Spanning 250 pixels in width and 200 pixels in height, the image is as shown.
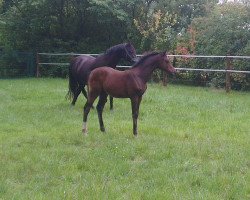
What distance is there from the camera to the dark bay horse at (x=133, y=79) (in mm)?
8211

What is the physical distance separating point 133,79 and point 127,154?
1.75 metres

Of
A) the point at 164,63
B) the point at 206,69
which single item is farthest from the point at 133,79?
the point at 206,69

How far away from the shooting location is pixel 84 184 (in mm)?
5629

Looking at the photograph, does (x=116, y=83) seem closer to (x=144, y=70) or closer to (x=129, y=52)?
(x=144, y=70)

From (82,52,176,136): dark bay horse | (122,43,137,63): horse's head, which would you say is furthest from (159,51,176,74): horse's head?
(122,43,137,63): horse's head

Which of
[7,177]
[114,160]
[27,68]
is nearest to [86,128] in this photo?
[114,160]

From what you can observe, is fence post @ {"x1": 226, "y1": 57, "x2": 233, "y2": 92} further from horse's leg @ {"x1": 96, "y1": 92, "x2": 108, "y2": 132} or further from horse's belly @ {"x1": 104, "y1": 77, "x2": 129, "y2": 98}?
horse's belly @ {"x1": 104, "y1": 77, "x2": 129, "y2": 98}

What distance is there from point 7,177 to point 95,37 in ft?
57.9

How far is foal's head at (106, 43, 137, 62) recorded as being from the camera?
10.5 m

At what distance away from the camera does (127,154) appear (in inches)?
273

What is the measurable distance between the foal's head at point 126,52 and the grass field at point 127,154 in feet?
4.36

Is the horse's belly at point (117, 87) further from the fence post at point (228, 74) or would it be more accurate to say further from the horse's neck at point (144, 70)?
the fence post at point (228, 74)

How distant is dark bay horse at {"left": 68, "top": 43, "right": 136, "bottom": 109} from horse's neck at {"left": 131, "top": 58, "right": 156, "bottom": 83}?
205cm

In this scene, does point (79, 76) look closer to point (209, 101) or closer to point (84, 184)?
point (209, 101)
